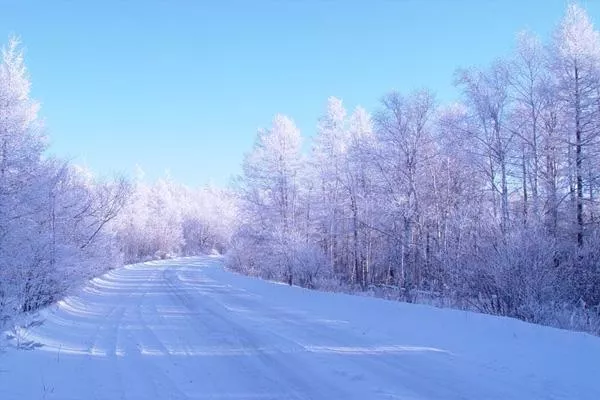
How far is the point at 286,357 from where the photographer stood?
7633 millimetres

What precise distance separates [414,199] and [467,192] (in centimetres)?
712

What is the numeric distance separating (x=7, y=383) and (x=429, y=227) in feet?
80.4

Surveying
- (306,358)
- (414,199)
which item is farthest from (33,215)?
(414,199)

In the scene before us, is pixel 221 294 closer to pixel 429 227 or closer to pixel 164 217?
pixel 429 227

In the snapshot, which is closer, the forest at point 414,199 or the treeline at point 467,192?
the forest at point 414,199

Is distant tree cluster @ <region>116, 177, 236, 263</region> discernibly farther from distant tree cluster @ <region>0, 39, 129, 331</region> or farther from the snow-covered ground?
the snow-covered ground

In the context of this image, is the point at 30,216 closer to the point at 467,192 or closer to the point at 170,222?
the point at 467,192

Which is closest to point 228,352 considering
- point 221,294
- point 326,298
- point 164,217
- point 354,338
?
point 354,338

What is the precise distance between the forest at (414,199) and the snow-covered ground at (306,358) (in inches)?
89.6

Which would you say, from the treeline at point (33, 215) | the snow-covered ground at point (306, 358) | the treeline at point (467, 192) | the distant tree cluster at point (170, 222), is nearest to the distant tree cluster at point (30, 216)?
the treeline at point (33, 215)

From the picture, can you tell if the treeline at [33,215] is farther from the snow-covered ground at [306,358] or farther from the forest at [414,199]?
the snow-covered ground at [306,358]

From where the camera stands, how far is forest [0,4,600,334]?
499 inches

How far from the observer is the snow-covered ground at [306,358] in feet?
19.5

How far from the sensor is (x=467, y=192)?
94.5 ft
